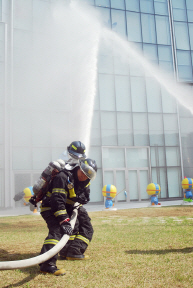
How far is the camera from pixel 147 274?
3.51m

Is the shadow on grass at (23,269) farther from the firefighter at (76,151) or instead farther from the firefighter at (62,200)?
the firefighter at (76,151)

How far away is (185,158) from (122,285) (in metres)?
22.3

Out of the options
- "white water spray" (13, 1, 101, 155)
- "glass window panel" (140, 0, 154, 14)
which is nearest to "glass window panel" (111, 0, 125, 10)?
"glass window panel" (140, 0, 154, 14)

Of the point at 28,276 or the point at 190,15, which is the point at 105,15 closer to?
the point at 190,15

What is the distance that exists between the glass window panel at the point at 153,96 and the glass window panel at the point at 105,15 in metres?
5.74

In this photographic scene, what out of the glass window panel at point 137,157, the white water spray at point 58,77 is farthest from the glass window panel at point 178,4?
the glass window panel at point 137,157

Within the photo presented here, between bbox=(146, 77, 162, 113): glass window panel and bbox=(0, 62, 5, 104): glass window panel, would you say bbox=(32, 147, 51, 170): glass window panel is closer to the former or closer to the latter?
bbox=(0, 62, 5, 104): glass window panel

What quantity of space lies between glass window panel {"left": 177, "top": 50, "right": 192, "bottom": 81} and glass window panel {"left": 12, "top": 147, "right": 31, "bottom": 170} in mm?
14797

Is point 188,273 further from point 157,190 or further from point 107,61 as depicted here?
point 107,61

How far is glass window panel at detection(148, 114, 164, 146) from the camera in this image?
23.5 meters

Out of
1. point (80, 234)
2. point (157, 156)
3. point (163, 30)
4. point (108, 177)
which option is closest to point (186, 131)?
point (157, 156)

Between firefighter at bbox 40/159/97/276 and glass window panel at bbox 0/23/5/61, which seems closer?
firefighter at bbox 40/159/97/276

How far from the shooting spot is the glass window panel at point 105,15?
23.5 metres

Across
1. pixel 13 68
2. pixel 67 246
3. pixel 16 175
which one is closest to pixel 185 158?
pixel 16 175
